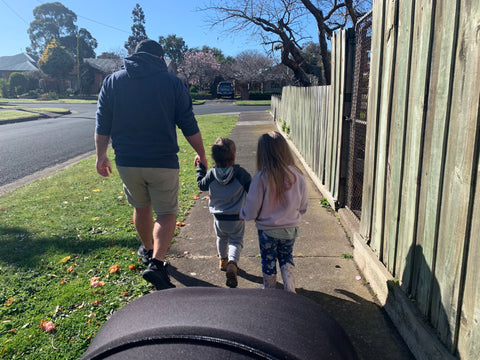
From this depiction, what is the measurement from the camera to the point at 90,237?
4.66m

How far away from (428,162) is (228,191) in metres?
1.69

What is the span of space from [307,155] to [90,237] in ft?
14.8

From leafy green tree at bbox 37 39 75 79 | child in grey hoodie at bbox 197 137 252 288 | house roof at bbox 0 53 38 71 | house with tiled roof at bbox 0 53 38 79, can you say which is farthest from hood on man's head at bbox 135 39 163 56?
house roof at bbox 0 53 38 71

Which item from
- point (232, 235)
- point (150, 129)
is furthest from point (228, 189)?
point (150, 129)

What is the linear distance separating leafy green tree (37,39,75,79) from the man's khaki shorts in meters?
63.8

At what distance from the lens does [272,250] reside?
306 centimetres

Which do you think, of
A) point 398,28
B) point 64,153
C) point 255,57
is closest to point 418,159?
point 398,28

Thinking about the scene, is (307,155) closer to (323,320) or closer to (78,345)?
(78,345)

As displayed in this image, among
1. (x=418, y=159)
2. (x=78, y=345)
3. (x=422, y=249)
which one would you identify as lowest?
(x=78, y=345)

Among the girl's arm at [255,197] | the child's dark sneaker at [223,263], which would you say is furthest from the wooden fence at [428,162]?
the child's dark sneaker at [223,263]

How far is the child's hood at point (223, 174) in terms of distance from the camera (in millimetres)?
3400

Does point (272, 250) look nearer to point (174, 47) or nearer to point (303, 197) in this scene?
point (303, 197)

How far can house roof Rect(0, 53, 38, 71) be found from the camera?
8281cm

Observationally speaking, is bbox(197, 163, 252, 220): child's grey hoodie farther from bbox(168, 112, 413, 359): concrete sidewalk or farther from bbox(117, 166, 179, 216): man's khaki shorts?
bbox(168, 112, 413, 359): concrete sidewalk
